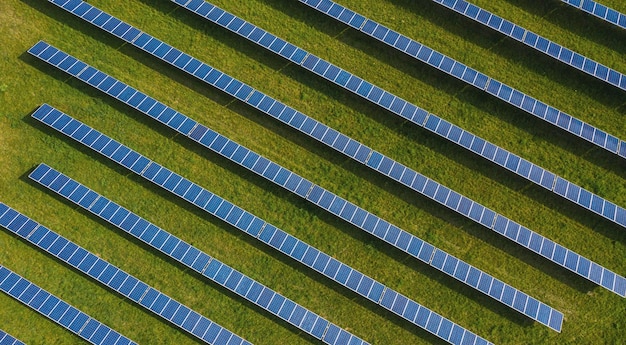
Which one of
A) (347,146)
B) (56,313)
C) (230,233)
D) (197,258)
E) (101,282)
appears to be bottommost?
(56,313)

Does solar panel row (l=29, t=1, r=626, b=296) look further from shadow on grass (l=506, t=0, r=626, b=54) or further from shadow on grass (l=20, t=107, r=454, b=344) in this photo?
shadow on grass (l=506, t=0, r=626, b=54)

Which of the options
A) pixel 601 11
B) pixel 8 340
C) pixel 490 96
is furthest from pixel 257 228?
pixel 601 11

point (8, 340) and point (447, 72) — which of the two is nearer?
point (8, 340)

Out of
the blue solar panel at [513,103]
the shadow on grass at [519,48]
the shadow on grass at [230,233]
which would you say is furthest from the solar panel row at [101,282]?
the shadow on grass at [519,48]

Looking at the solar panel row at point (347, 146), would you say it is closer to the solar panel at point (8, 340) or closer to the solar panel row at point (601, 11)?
the solar panel row at point (601, 11)

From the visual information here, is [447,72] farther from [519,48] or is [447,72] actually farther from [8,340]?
[8,340]

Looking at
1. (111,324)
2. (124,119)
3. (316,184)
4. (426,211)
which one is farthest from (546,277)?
(124,119)
